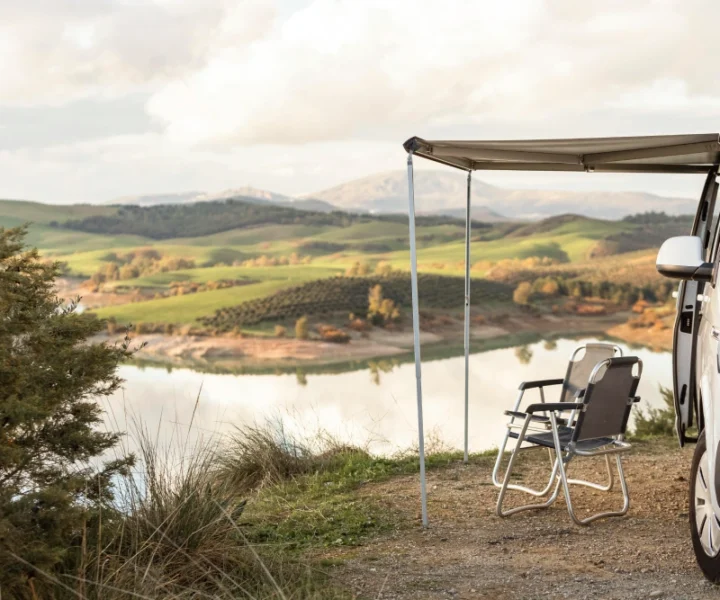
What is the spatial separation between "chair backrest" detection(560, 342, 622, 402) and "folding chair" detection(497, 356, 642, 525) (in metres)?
0.69

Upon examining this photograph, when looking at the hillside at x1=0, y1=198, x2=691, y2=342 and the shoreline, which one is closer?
the shoreline

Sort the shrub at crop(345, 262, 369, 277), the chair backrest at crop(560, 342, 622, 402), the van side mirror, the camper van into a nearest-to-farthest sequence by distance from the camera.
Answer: the camper van → the van side mirror → the chair backrest at crop(560, 342, 622, 402) → the shrub at crop(345, 262, 369, 277)

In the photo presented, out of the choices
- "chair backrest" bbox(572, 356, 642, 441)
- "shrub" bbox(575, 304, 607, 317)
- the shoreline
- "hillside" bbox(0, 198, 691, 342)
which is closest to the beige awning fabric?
"chair backrest" bbox(572, 356, 642, 441)

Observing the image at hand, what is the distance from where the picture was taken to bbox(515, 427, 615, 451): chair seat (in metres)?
5.44

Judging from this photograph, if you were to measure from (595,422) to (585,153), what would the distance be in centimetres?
188

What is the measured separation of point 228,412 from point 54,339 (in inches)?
158

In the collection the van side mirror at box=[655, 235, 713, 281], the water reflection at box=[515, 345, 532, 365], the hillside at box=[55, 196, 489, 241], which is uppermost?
the hillside at box=[55, 196, 489, 241]

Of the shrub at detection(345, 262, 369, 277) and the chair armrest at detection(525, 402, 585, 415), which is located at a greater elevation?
the chair armrest at detection(525, 402, 585, 415)

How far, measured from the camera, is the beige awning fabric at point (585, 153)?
5.07m

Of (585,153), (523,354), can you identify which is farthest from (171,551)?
(523,354)

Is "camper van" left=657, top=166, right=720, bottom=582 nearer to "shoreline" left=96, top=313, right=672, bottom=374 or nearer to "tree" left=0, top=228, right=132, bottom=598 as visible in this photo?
"tree" left=0, top=228, right=132, bottom=598

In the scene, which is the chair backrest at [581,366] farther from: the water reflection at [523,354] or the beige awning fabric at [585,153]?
the water reflection at [523,354]

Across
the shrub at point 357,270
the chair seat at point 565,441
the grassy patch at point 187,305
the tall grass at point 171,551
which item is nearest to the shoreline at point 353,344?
the grassy patch at point 187,305

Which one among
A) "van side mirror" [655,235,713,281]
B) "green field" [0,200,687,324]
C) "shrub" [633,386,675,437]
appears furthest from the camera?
"green field" [0,200,687,324]
